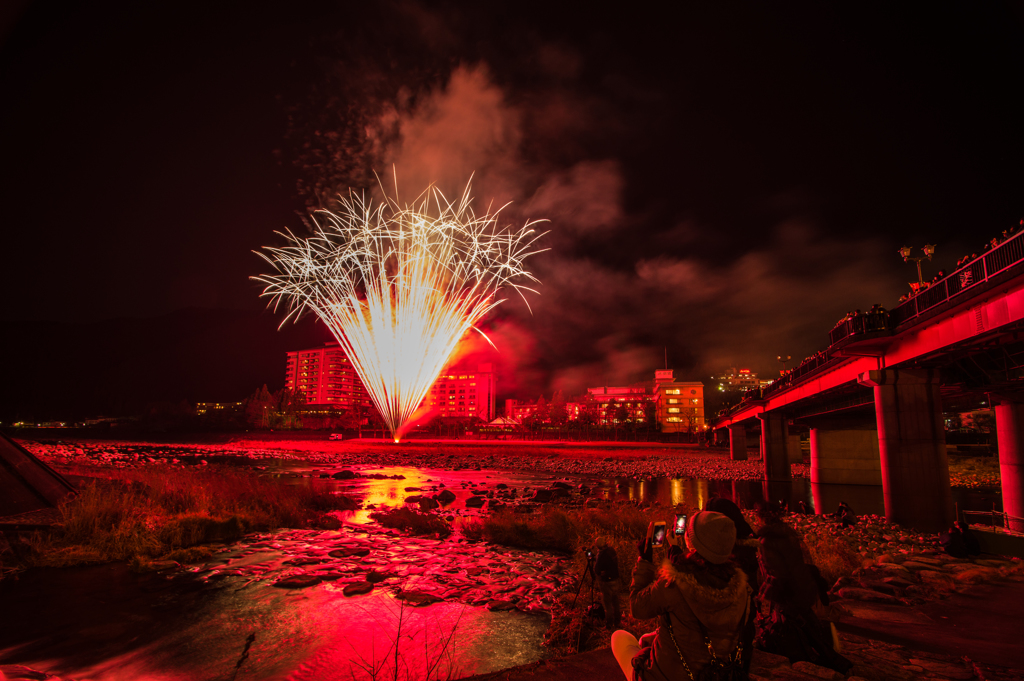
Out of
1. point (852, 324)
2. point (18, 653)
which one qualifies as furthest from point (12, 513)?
point (852, 324)

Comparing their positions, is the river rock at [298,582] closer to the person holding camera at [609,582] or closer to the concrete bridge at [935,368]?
the person holding camera at [609,582]

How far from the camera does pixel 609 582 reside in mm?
7324

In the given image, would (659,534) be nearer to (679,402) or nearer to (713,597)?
(713,597)

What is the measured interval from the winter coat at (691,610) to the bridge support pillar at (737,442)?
64.9m

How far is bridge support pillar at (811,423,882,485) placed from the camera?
38.2m

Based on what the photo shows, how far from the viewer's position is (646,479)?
40.8 meters

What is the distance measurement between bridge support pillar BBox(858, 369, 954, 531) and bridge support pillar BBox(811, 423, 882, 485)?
834 inches

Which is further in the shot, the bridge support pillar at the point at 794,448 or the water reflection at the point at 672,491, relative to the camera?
the bridge support pillar at the point at 794,448

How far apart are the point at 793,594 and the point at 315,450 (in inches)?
2871

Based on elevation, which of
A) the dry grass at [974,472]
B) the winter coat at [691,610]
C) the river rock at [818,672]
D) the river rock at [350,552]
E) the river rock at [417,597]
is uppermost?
the winter coat at [691,610]

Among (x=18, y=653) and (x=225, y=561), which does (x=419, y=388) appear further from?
(x=18, y=653)

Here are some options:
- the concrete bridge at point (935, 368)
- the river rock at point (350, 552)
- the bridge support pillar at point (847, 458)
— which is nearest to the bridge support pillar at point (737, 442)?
the bridge support pillar at point (847, 458)

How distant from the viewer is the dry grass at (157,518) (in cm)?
1189

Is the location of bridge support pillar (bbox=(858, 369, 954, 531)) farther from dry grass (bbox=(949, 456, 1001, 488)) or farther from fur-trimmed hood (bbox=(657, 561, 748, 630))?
fur-trimmed hood (bbox=(657, 561, 748, 630))
